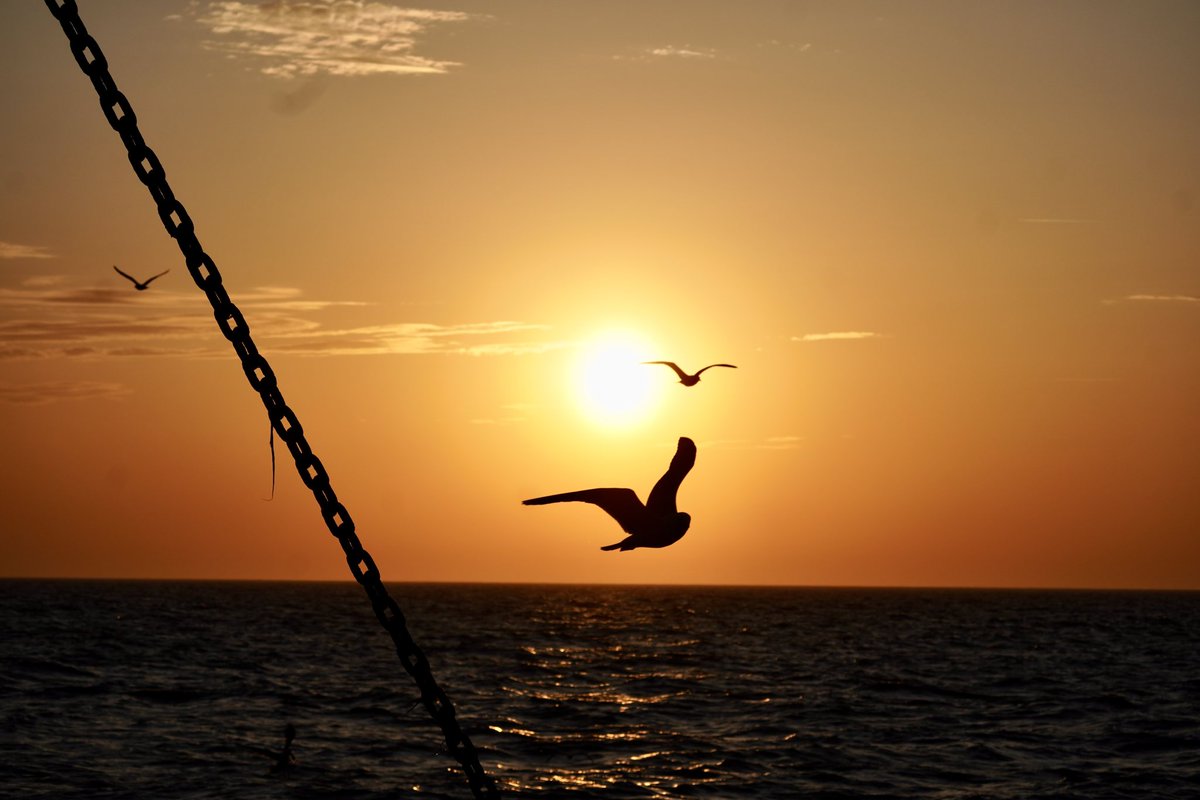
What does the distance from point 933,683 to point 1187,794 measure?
31.4 metres

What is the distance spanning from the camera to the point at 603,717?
4797 centimetres

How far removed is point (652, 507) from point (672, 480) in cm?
24

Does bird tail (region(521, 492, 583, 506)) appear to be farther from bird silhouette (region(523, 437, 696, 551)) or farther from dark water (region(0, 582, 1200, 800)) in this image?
dark water (region(0, 582, 1200, 800))

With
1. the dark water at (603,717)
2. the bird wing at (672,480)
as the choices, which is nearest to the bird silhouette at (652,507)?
the bird wing at (672,480)

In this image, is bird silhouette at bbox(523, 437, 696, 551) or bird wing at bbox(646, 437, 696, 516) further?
bird wing at bbox(646, 437, 696, 516)

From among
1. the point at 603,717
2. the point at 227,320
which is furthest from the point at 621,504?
the point at 603,717

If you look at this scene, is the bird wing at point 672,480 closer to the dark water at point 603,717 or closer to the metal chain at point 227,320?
the metal chain at point 227,320

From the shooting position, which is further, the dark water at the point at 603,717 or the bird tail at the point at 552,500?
the dark water at the point at 603,717

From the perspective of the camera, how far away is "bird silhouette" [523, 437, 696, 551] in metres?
6.36

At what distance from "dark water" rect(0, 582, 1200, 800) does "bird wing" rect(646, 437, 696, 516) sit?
902 centimetres

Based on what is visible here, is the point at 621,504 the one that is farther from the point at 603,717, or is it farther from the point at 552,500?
the point at 603,717

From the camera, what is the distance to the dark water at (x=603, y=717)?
34219 mm

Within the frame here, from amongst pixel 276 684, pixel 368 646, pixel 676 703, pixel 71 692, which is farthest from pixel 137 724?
pixel 368 646

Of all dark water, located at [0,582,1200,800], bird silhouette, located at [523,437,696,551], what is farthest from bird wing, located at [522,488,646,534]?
dark water, located at [0,582,1200,800]
